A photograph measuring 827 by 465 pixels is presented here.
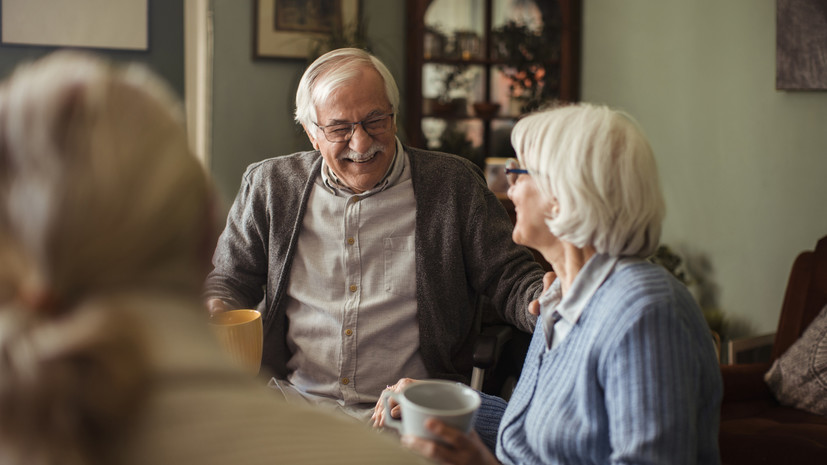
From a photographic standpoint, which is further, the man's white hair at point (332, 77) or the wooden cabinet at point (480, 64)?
the wooden cabinet at point (480, 64)

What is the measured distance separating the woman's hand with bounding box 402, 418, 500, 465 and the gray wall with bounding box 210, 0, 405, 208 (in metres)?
3.13

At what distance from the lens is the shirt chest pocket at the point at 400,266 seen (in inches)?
72.7

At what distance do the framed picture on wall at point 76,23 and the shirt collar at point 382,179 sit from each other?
241cm

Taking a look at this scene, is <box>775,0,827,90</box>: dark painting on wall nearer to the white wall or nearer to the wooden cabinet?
the white wall

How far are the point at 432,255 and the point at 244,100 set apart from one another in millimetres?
2441

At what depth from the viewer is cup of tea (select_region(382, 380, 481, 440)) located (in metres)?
0.92

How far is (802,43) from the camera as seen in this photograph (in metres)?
2.79

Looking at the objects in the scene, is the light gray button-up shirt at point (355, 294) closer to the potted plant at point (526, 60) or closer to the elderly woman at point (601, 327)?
the elderly woman at point (601, 327)

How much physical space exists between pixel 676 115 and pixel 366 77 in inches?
83.1

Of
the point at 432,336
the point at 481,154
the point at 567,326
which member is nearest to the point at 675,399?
the point at 567,326

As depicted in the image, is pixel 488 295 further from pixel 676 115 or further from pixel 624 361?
pixel 676 115

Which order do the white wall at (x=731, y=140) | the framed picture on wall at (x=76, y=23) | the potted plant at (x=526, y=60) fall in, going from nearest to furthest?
1. the white wall at (x=731, y=140)
2. the framed picture on wall at (x=76, y=23)
3. the potted plant at (x=526, y=60)

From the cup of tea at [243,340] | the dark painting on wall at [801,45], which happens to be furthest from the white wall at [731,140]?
the cup of tea at [243,340]

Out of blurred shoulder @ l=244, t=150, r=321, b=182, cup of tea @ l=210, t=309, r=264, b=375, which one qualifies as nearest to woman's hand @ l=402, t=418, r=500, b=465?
cup of tea @ l=210, t=309, r=264, b=375
